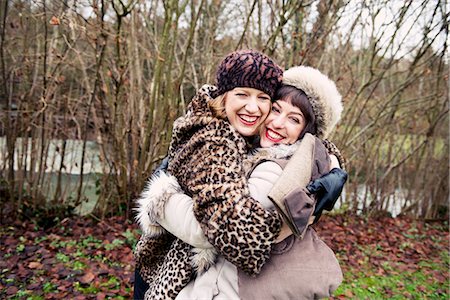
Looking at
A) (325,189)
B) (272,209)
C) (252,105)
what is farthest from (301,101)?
(272,209)

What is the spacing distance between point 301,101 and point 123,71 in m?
3.41

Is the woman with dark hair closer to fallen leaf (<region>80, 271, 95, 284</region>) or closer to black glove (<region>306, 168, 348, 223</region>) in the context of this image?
black glove (<region>306, 168, 348, 223</region>)

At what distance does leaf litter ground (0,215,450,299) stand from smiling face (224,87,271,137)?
8.99ft

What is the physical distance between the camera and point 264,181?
1806mm

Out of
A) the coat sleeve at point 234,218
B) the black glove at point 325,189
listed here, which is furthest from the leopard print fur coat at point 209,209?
the black glove at point 325,189

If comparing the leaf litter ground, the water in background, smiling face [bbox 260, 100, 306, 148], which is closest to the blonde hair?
smiling face [bbox 260, 100, 306, 148]

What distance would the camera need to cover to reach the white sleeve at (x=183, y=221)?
1859 mm

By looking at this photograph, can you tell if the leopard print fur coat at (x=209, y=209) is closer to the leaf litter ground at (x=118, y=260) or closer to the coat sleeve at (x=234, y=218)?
the coat sleeve at (x=234, y=218)

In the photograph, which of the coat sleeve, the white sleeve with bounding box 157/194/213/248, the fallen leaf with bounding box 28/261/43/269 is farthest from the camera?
the fallen leaf with bounding box 28/261/43/269

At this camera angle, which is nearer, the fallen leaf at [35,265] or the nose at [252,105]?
A: the nose at [252,105]

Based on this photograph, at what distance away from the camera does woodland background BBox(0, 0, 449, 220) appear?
17.3ft

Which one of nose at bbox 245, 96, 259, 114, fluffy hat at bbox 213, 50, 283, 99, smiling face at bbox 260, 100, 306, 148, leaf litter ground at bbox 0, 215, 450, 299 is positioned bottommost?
leaf litter ground at bbox 0, 215, 450, 299

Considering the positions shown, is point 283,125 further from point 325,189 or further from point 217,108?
point 325,189

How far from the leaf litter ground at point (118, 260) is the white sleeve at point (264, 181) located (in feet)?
9.31
